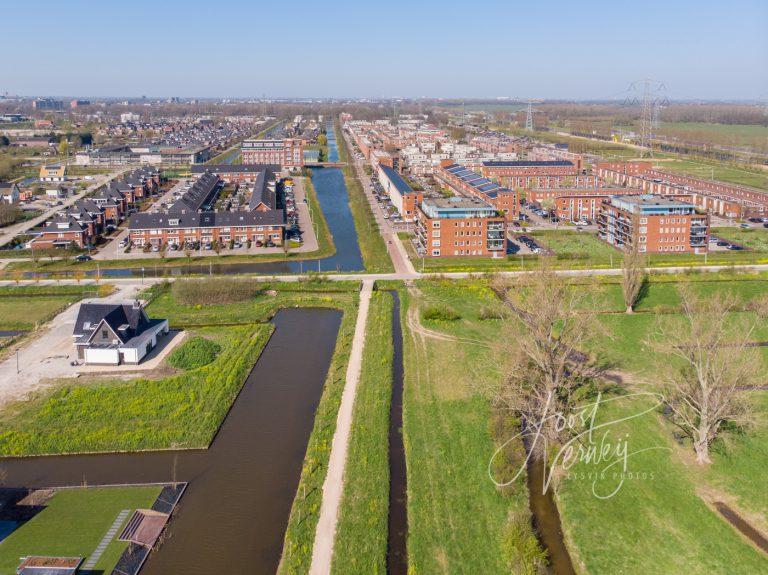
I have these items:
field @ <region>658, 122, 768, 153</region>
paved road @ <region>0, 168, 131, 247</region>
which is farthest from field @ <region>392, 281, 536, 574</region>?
field @ <region>658, 122, 768, 153</region>

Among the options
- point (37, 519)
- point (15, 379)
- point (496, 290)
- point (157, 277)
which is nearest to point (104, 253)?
point (157, 277)

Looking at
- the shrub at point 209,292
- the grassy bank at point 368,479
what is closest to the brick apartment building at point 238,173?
the shrub at point 209,292

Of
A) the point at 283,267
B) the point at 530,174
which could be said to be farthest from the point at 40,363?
the point at 530,174

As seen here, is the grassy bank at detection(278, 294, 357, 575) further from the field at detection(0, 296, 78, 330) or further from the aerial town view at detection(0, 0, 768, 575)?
the field at detection(0, 296, 78, 330)

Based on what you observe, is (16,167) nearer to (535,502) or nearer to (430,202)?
(430,202)

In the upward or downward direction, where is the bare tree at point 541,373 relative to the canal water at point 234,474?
upward

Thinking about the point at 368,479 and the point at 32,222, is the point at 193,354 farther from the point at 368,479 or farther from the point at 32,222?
the point at 32,222

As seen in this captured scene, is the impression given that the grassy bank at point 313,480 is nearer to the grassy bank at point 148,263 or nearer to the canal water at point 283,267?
the canal water at point 283,267
